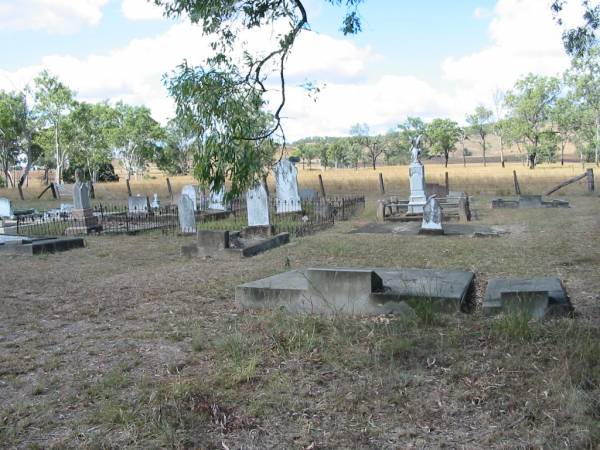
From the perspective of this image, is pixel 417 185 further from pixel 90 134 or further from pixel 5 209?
pixel 90 134

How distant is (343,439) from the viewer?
11.2ft

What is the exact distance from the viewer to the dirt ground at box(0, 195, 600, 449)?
137 inches

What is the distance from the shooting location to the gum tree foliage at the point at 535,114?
63.7m

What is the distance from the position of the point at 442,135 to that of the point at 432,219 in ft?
263

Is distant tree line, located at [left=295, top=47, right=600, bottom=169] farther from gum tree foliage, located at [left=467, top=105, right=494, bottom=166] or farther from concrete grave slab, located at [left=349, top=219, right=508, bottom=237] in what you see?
concrete grave slab, located at [left=349, top=219, right=508, bottom=237]

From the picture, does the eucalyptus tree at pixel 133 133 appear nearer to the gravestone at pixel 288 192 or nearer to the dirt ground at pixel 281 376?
Result: the gravestone at pixel 288 192

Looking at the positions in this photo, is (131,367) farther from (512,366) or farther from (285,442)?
(512,366)

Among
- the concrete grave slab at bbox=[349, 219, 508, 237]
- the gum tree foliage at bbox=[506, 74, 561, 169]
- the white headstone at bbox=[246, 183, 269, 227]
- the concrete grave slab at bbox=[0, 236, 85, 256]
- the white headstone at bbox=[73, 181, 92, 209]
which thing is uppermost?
the gum tree foliage at bbox=[506, 74, 561, 169]

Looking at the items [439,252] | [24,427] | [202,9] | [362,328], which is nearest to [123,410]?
[24,427]

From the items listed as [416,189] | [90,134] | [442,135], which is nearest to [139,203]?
[416,189]

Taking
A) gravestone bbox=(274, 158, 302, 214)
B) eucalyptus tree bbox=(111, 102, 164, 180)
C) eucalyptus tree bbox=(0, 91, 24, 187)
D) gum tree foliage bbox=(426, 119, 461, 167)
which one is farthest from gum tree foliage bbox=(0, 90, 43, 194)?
gum tree foliage bbox=(426, 119, 461, 167)

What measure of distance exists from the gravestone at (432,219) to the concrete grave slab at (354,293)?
760 centimetres

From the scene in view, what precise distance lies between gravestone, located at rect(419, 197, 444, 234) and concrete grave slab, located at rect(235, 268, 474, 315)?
7595mm

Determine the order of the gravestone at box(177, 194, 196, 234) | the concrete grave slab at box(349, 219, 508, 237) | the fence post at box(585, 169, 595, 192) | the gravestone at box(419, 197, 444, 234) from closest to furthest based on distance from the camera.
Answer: the concrete grave slab at box(349, 219, 508, 237)
the gravestone at box(419, 197, 444, 234)
the gravestone at box(177, 194, 196, 234)
the fence post at box(585, 169, 595, 192)
